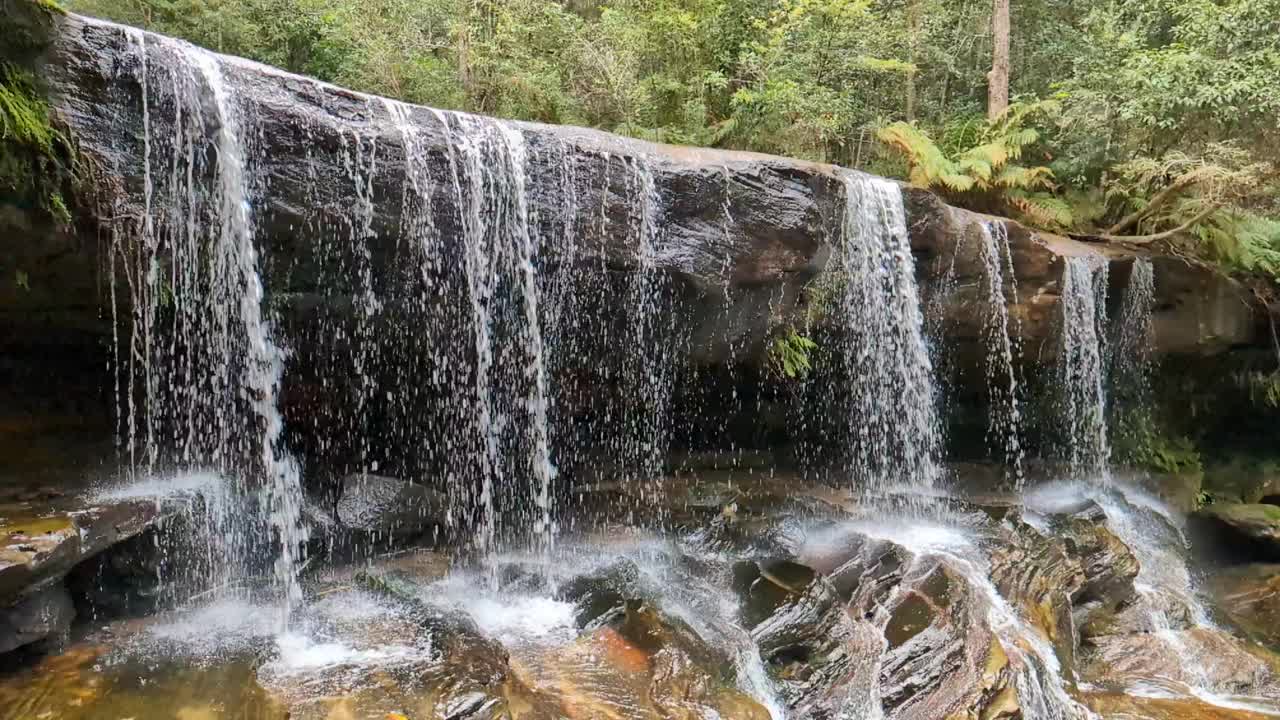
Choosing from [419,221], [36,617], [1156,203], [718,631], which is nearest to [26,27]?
[419,221]

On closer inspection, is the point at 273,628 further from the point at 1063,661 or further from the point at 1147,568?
the point at 1147,568

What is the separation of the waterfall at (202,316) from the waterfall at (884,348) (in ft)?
20.8

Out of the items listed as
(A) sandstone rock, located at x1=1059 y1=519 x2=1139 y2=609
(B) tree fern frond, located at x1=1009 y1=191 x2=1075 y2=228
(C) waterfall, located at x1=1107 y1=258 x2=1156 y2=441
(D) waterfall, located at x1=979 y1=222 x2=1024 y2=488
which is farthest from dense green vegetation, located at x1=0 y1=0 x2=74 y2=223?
(C) waterfall, located at x1=1107 y1=258 x2=1156 y2=441

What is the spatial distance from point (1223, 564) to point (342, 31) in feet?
49.2

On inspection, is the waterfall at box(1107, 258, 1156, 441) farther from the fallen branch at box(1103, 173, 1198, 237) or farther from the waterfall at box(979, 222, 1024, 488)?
the waterfall at box(979, 222, 1024, 488)

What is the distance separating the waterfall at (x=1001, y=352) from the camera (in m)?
9.37

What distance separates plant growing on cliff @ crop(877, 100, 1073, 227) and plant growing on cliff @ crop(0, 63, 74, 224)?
9.62 meters

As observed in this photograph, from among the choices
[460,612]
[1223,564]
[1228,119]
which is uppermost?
[1228,119]

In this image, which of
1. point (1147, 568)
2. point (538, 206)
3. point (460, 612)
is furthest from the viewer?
point (1147, 568)

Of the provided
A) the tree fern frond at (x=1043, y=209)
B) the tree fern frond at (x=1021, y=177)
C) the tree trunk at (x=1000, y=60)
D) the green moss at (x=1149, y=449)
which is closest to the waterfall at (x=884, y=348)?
the tree fern frond at (x=1021, y=177)

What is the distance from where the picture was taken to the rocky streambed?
14.5 ft

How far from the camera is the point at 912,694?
5082 mm

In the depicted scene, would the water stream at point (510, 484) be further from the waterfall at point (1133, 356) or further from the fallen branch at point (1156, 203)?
the fallen branch at point (1156, 203)

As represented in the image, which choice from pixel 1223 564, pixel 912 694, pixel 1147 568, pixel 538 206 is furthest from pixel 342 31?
pixel 1223 564
